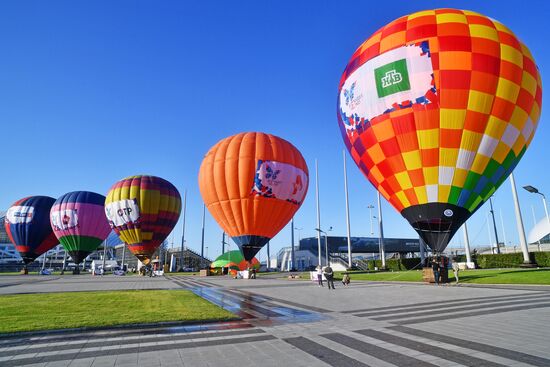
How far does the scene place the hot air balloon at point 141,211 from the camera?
141 ft

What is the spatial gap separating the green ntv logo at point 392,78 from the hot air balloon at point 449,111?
0.18ft

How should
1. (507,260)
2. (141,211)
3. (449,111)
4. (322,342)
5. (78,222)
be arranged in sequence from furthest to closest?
(78,222) < (141,211) < (507,260) < (449,111) < (322,342)

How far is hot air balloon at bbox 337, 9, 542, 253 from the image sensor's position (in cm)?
1653

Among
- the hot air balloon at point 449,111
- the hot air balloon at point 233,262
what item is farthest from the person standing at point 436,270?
the hot air balloon at point 233,262

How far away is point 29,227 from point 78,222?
11910 millimetres

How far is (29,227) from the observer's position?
54375 mm

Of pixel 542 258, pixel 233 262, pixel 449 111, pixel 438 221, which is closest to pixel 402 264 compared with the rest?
pixel 542 258

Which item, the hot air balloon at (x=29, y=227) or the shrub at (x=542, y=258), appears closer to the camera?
the shrub at (x=542, y=258)

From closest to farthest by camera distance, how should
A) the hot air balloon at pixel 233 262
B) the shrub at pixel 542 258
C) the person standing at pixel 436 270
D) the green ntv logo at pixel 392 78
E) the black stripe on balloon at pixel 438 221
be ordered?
the black stripe on balloon at pixel 438 221 < the green ntv logo at pixel 392 78 < the person standing at pixel 436 270 < the shrub at pixel 542 258 < the hot air balloon at pixel 233 262

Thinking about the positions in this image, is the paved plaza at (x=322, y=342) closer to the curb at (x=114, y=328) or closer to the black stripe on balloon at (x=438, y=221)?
the curb at (x=114, y=328)

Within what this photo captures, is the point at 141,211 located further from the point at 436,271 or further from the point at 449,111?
the point at 449,111

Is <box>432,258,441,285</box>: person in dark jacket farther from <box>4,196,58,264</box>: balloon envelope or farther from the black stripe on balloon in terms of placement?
<box>4,196,58,264</box>: balloon envelope

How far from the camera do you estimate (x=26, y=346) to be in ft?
22.1

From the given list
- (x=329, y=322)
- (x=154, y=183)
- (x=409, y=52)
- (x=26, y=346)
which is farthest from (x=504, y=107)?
(x=154, y=183)
